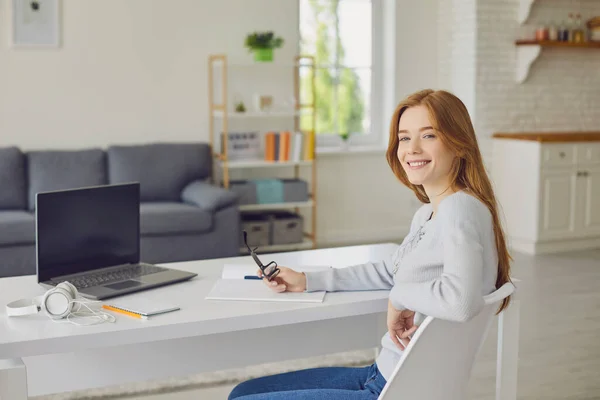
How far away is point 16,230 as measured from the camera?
4.73 m

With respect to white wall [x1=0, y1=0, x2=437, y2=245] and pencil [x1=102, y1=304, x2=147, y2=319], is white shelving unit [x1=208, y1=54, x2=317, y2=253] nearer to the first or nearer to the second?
white wall [x1=0, y1=0, x2=437, y2=245]

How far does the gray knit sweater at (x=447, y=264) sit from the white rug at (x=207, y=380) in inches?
58.8

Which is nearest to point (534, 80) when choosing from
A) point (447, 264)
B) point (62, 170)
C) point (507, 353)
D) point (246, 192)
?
point (246, 192)

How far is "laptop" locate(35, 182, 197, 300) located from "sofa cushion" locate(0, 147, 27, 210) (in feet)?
10.2

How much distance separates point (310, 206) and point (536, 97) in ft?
6.66

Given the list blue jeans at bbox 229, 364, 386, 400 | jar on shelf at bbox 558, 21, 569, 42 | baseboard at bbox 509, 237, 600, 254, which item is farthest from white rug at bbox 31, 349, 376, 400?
jar on shelf at bbox 558, 21, 569, 42

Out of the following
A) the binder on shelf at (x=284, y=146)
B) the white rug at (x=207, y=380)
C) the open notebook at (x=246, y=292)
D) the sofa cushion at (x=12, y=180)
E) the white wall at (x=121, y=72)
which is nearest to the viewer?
the open notebook at (x=246, y=292)

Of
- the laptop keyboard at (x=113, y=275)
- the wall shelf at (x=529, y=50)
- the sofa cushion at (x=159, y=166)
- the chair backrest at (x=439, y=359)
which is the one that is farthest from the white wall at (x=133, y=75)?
the chair backrest at (x=439, y=359)

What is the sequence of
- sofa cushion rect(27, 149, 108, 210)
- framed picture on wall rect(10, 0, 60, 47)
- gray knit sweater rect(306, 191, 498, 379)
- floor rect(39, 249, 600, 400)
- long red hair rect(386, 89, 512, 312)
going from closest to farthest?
1. gray knit sweater rect(306, 191, 498, 379)
2. long red hair rect(386, 89, 512, 312)
3. floor rect(39, 249, 600, 400)
4. sofa cushion rect(27, 149, 108, 210)
5. framed picture on wall rect(10, 0, 60, 47)

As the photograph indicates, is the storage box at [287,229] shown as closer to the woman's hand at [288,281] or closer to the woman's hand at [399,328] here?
the woman's hand at [288,281]

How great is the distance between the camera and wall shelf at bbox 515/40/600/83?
20.4 feet

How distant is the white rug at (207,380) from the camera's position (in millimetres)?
3082

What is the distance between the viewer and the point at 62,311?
73.1 inches

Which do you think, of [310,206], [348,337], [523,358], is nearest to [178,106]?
[310,206]
